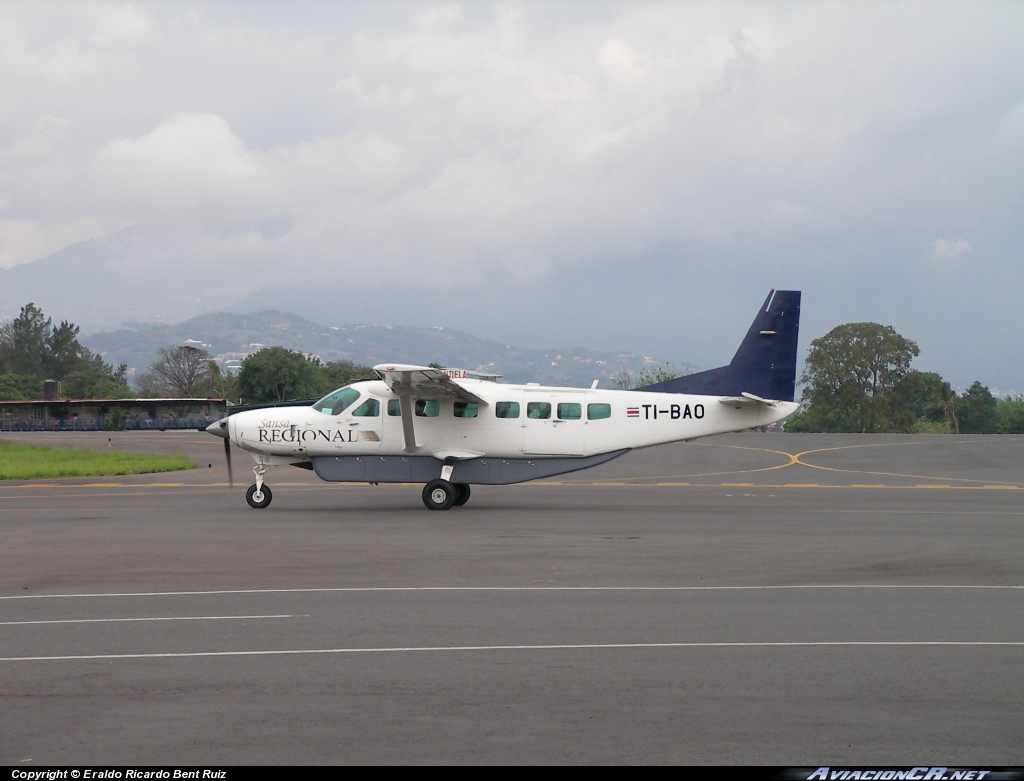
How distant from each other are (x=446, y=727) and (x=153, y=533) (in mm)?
11566

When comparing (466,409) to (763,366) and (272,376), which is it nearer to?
(763,366)

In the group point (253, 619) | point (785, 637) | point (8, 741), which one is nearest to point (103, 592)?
point (253, 619)

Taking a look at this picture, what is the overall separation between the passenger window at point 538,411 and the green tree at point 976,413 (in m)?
89.3

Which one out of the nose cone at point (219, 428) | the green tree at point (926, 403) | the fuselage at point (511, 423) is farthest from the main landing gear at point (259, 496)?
the green tree at point (926, 403)

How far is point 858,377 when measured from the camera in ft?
310

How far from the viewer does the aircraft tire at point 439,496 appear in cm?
2030

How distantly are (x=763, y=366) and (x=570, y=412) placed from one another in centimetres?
426

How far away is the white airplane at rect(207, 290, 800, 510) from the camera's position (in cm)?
2100

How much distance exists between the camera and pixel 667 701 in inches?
265

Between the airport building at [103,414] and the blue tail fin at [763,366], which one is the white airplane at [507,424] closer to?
the blue tail fin at [763,366]

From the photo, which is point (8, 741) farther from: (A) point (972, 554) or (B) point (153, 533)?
(A) point (972, 554)

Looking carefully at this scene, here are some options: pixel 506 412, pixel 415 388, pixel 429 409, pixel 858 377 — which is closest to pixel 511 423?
pixel 506 412

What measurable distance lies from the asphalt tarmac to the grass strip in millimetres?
12722

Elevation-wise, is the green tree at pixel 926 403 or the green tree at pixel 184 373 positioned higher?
the green tree at pixel 184 373
